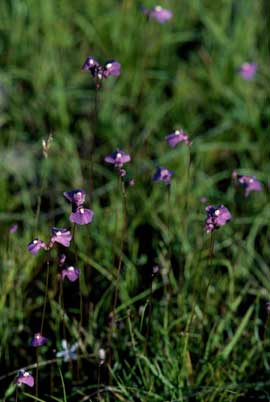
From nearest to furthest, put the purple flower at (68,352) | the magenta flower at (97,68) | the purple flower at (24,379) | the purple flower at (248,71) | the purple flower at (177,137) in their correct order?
the purple flower at (24,379) < the magenta flower at (97,68) < the purple flower at (68,352) < the purple flower at (177,137) < the purple flower at (248,71)

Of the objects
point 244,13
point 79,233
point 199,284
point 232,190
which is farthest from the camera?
point 244,13

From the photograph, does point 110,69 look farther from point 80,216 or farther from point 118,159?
point 80,216

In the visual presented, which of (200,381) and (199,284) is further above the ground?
(199,284)

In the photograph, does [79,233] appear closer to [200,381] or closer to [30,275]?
[30,275]

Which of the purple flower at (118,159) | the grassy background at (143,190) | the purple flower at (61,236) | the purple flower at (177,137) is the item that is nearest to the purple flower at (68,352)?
the grassy background at (143,190)

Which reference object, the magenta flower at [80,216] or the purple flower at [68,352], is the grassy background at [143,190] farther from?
the magenta flower at [80,216]

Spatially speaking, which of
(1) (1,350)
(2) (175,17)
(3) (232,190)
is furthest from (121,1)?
(1) (1,350)

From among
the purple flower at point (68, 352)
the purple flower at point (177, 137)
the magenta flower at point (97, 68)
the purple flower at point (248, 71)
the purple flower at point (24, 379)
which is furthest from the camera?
the purple flower at point (248, 71)

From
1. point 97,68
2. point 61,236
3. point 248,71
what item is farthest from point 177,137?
point 248,71
